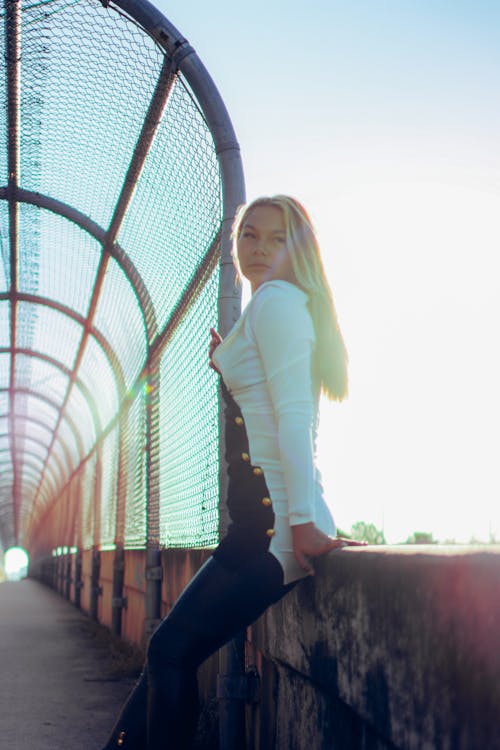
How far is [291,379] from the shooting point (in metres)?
2.25

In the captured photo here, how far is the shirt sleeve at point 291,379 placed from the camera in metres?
2.20

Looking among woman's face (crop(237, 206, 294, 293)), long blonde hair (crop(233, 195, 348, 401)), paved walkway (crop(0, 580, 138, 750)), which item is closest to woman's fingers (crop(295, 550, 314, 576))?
long blonde hair (crop(233, 195, 348, 401))

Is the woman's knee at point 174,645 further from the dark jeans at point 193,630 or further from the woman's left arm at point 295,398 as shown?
the woman's left arm at point 295,398

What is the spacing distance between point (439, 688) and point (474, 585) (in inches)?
8.7

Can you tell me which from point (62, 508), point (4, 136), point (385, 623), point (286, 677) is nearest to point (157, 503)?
point (4, 136)

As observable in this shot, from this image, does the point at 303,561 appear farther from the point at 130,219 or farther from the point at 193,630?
the point at 130,219

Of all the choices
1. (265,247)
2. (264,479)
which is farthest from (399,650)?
(265,247)

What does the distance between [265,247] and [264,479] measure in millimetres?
650

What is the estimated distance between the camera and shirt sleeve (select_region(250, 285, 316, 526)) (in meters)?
2.20

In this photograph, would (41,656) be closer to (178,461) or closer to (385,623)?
(178,461)

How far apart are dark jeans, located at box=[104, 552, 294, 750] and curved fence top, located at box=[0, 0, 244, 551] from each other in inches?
65.7

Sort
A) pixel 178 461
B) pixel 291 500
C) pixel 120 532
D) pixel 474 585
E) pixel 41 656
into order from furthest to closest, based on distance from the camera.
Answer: pixel 120 532, pixel 41 656, pixel 178 461, pixel 291 500, pixel 474 585

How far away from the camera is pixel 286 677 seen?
115 inches

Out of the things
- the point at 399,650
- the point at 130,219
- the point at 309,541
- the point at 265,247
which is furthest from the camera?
the point at 130,219
